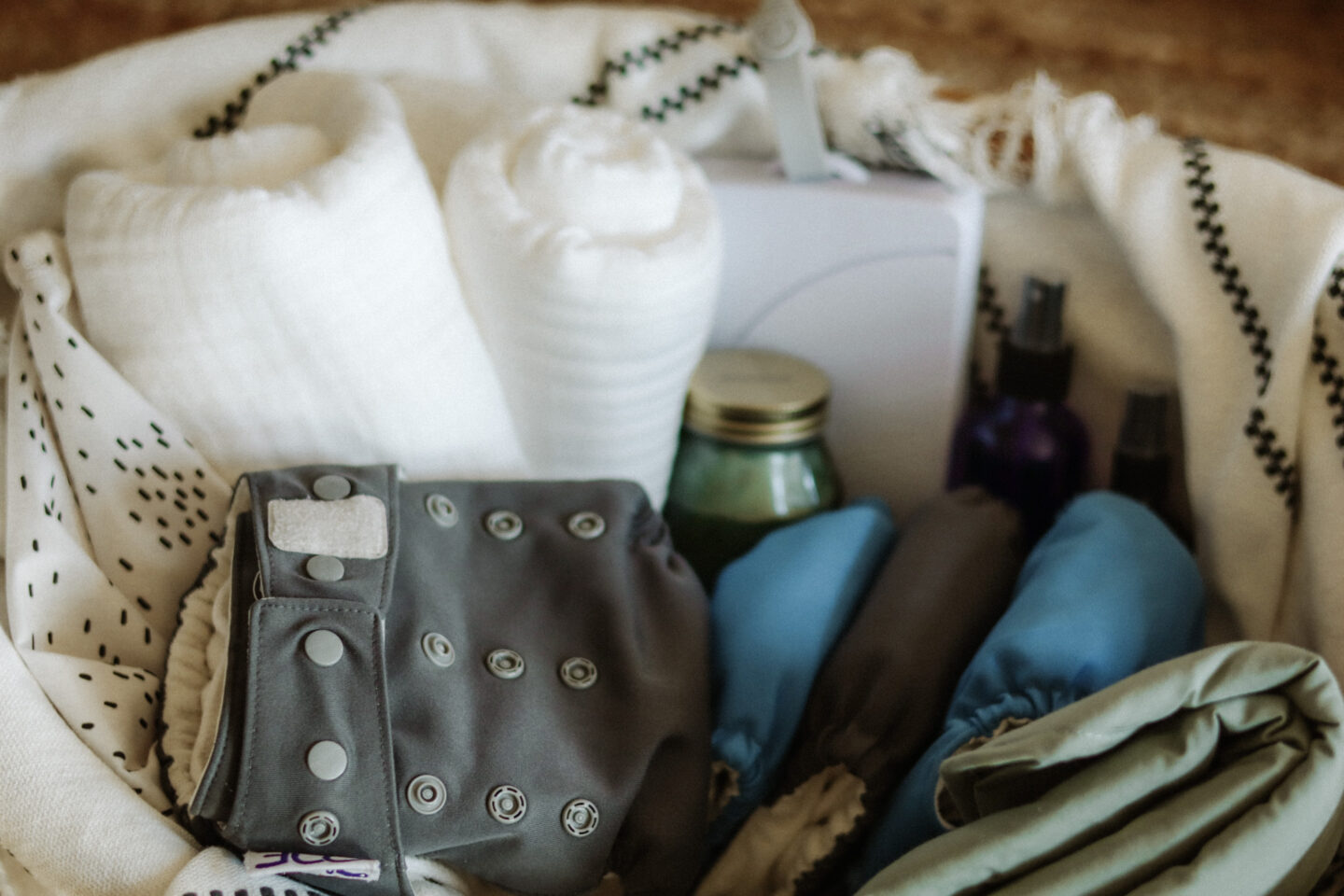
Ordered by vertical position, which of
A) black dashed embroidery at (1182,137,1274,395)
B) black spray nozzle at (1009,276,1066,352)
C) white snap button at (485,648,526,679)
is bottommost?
white snap button at (485,648,526,679)

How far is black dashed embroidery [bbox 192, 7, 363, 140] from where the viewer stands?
0.60 m

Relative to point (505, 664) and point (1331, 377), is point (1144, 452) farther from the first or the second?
point (505, 664)

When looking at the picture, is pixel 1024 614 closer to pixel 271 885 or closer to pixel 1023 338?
pixel 1023 338

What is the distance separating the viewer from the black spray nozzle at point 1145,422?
594mm

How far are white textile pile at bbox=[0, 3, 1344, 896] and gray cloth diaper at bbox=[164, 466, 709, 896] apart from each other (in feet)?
0.09

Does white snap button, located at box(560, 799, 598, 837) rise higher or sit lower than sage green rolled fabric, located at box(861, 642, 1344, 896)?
lower

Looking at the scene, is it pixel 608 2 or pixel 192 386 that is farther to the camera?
pixel 608 2

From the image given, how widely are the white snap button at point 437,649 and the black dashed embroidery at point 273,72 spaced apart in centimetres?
34

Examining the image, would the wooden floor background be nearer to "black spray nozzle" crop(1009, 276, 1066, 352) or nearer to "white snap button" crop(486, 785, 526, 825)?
"black spray nozzle" crop(1009, 276, 1066, 352)

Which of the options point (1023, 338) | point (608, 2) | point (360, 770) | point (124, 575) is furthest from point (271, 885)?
point (608, 2)

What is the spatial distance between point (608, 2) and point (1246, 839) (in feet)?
2.15

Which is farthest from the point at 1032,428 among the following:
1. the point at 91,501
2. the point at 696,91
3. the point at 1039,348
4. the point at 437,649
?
the point at 91,501

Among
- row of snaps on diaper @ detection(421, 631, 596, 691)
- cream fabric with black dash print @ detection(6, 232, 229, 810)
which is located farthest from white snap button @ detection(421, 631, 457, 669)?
cream fabric with black dash print @ detection(6, 232, 229, 810)

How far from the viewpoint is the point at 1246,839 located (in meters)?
0.33
